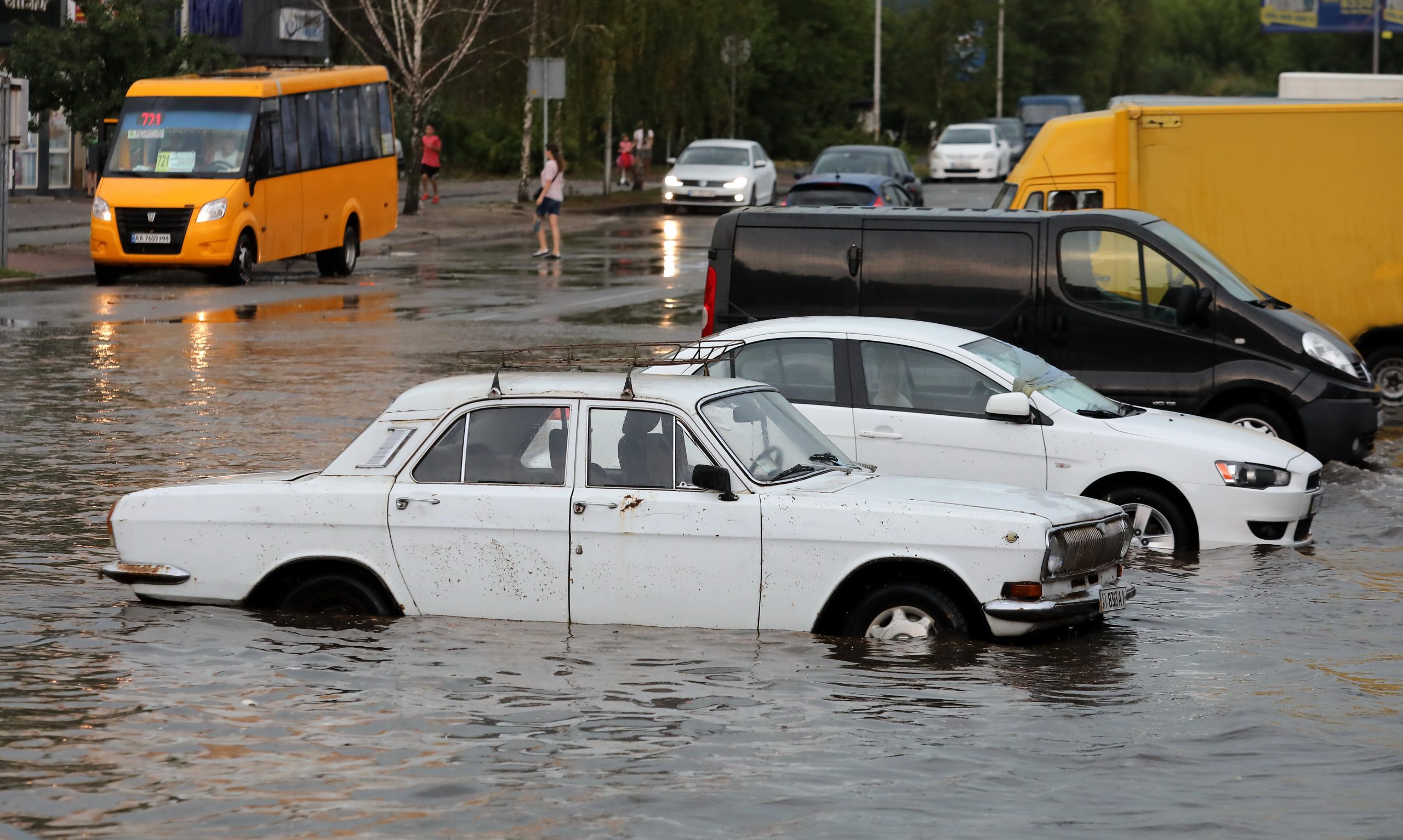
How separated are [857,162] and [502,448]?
31.5 meters

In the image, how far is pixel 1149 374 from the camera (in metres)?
13.5

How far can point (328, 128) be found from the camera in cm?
3162

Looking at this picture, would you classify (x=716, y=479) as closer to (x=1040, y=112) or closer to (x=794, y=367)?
(x=794, y=367)

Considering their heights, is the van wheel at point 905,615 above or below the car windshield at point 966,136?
below

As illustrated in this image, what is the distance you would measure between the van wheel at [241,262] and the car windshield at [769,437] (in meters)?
20.8

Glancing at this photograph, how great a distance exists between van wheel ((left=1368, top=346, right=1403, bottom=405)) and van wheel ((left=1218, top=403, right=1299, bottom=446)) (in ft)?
12.0

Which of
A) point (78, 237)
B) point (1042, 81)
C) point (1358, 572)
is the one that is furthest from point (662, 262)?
point (1042, 81)

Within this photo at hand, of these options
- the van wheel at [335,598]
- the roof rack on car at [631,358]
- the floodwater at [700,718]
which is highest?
the roof rack on car at [631,358]

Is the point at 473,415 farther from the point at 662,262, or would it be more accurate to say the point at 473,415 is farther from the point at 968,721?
the point at 662,262

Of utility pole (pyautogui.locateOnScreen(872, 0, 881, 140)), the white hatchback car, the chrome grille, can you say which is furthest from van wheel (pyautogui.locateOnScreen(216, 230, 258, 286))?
utility pole (pyautogui.locateOnScreen(872, 0, 881, 140))

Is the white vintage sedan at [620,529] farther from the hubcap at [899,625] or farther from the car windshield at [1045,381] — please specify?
the car windshield at [1045,381]

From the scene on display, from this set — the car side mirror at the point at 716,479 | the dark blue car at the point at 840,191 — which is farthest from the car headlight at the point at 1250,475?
the dark blue car at the point at 840,191

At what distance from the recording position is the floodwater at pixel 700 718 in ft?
20.5

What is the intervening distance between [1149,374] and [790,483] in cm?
579
